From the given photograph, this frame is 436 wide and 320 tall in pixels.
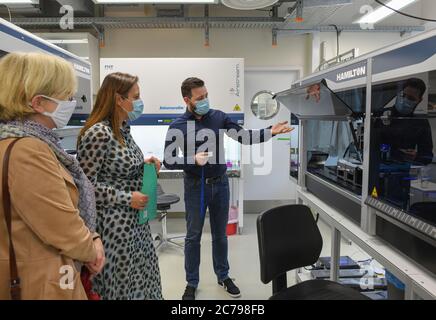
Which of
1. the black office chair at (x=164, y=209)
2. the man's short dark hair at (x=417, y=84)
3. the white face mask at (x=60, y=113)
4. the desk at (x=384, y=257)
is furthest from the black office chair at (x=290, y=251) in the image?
the black office chair at (x=164, y=209)

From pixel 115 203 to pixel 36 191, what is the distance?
0.54 meters

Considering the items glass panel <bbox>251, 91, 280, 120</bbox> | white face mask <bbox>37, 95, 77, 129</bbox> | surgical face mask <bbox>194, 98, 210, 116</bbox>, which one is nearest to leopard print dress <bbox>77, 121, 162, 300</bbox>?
white face mask <bbox>37, 95, 77, 129</bbox>

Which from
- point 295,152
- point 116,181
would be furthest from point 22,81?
point 295,152

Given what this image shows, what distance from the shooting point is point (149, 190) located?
1.64 metres

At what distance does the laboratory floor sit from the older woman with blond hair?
1.67 meters

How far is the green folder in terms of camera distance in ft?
5.36

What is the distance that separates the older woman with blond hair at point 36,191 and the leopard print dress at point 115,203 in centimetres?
32

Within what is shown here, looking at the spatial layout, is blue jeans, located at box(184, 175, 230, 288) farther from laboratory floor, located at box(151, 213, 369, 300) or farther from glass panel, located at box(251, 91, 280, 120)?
glass panel, located at box(251, 91, 280, 120)

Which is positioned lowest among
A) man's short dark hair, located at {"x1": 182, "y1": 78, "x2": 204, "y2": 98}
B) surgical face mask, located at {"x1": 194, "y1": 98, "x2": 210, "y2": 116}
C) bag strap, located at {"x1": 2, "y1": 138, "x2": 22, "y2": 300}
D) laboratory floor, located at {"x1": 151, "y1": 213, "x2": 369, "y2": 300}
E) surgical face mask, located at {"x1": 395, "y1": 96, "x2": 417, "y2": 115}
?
laboratory floor, located at {"x1": 151, "y1": 213, "x2": 369, "y2": 300}

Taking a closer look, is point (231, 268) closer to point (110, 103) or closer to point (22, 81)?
point (110, 103)

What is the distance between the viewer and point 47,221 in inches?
39.8
